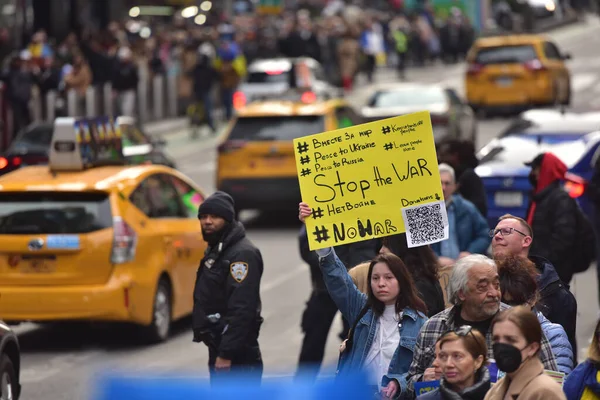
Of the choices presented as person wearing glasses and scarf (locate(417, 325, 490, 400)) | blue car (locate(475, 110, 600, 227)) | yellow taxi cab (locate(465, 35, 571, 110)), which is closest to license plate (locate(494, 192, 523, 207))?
blue car (locate(475, 110, 600, 227))

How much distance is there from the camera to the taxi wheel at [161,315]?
12.2m

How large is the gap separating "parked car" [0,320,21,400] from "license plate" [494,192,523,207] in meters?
7.19

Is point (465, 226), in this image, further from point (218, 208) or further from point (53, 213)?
point (53, 213)

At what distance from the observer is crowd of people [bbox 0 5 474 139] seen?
94.8 feet

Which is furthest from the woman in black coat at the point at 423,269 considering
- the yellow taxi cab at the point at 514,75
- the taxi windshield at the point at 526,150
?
the yellow taxi cab at the point at 514,75

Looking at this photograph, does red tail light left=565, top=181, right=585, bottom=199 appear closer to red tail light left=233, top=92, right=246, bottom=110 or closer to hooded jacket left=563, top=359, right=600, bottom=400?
hooded jacket left=563, top=359, right=600, bottom=400

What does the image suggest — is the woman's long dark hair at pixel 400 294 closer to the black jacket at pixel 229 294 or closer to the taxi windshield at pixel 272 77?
the black jacket at pixel 229 294

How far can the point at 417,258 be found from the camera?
7684 mm

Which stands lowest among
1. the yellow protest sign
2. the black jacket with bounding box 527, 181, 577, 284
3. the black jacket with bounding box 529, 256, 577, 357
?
the black jacket with bounding box 527, 181, 577, 284

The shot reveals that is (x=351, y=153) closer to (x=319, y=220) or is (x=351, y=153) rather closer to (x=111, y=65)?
(x=319, y=220)

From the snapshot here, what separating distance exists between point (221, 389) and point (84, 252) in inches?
345

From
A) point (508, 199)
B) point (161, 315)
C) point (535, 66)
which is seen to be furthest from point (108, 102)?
point (161, 315)

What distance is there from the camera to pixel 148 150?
805 inches

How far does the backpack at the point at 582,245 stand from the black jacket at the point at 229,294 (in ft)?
8.16
